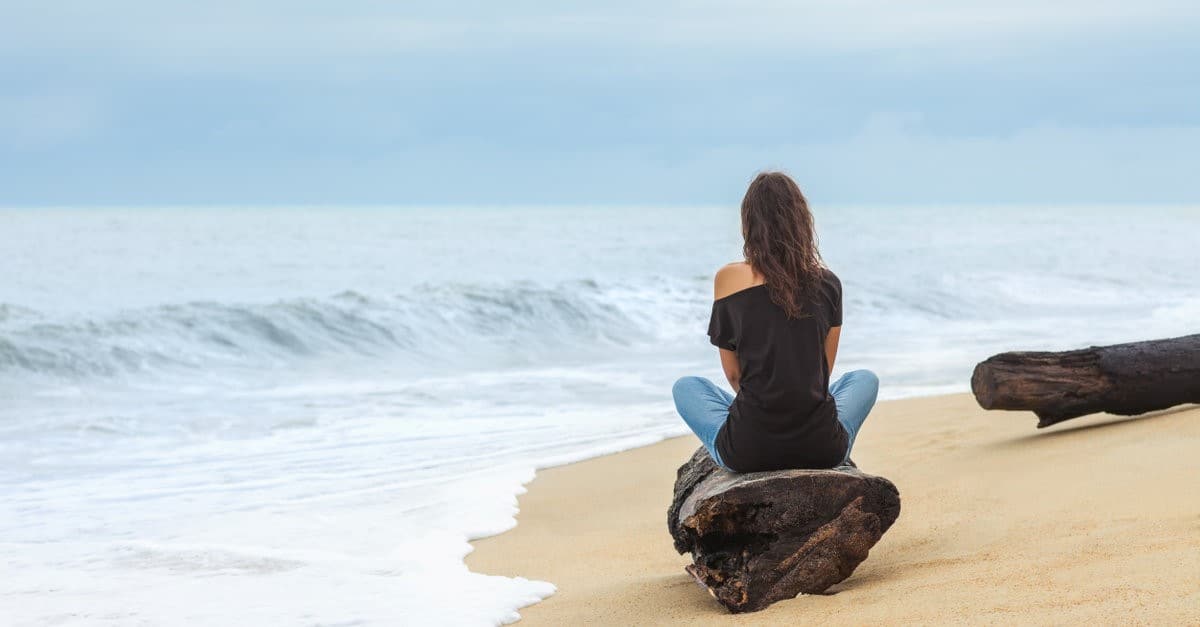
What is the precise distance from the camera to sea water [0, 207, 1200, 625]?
5762 mm

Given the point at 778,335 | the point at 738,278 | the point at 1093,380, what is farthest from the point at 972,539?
the point at 1093,380

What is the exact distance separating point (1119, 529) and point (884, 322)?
19906 mm

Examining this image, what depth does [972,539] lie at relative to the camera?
4.77m

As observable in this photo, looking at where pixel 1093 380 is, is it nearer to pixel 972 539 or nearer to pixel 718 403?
pixel 972 539

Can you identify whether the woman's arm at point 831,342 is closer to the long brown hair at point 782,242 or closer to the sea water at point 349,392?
the long brown hair at point 782,242

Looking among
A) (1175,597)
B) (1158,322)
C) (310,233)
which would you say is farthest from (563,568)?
(310,233)

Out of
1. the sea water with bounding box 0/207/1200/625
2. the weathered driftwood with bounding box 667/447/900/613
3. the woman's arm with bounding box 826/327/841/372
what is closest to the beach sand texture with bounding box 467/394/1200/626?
the weathered driftwood with bounding box 667/447/900/613

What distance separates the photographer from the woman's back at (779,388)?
436 cm

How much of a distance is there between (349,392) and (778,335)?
10.2 meters

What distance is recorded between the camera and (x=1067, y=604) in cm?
347

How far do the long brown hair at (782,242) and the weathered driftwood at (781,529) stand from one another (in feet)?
2.09

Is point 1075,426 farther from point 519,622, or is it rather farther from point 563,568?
point 519,622

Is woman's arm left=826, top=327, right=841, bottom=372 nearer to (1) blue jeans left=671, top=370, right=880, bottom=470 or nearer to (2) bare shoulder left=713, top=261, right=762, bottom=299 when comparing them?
(1) blue jeans left=671, top=370, right=880, bottom=470

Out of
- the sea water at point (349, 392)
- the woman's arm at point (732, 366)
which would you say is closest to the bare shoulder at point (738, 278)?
the woman's arm at point (732, 366)
